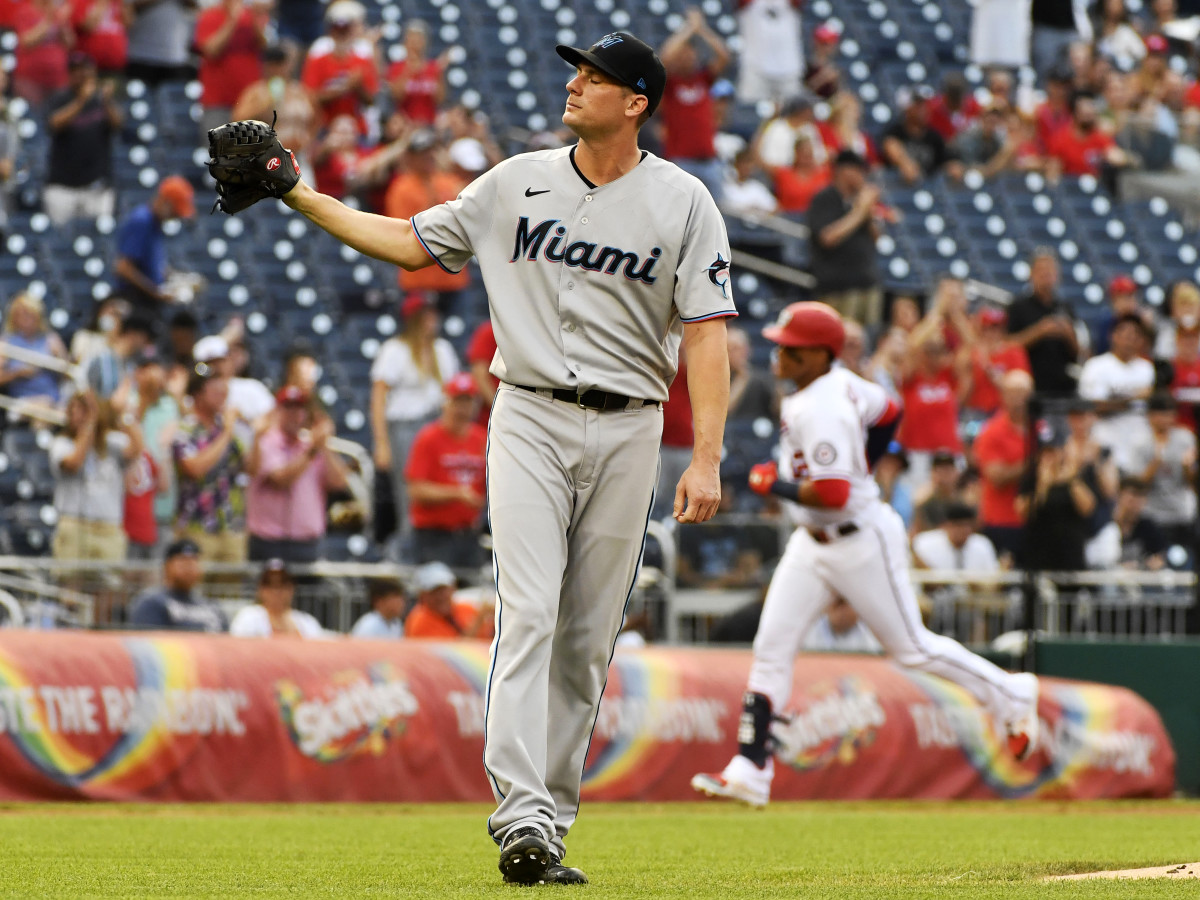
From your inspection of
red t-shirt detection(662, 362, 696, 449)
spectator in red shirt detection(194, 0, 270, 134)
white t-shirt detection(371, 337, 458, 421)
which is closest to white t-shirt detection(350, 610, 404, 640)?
white t-shirt detection(371, 337, 458, 421)

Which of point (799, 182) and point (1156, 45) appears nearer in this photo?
point (799, 182)

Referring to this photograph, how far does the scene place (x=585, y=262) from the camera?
4.86m

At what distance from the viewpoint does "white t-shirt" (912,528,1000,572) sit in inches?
468

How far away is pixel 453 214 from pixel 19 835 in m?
2.72

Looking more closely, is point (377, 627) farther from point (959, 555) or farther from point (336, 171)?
point (336, 171)

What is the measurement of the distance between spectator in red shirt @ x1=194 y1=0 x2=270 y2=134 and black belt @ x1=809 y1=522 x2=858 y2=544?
9113 mm

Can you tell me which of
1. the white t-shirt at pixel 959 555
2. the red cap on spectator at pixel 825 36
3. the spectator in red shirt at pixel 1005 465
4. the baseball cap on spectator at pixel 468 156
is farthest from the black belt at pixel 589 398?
the red cap on spectator at pixel 825 36

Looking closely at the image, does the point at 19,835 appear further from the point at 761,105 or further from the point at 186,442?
the point at 761,105


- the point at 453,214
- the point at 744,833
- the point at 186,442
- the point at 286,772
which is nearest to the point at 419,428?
the point at 186,442

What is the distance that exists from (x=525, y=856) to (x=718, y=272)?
5.01ft

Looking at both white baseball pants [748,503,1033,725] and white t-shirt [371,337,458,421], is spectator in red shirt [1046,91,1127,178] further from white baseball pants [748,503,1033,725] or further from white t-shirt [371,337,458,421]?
white baseball pants [748,503,1033,725]

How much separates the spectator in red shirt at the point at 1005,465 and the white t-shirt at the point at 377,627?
3938mm

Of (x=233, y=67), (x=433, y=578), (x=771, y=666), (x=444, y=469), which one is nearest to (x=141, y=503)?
(x=444, y=469)

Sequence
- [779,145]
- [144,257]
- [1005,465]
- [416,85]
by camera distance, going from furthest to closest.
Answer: [779,145] → [416,85] → [144,257] → [1005,465]
